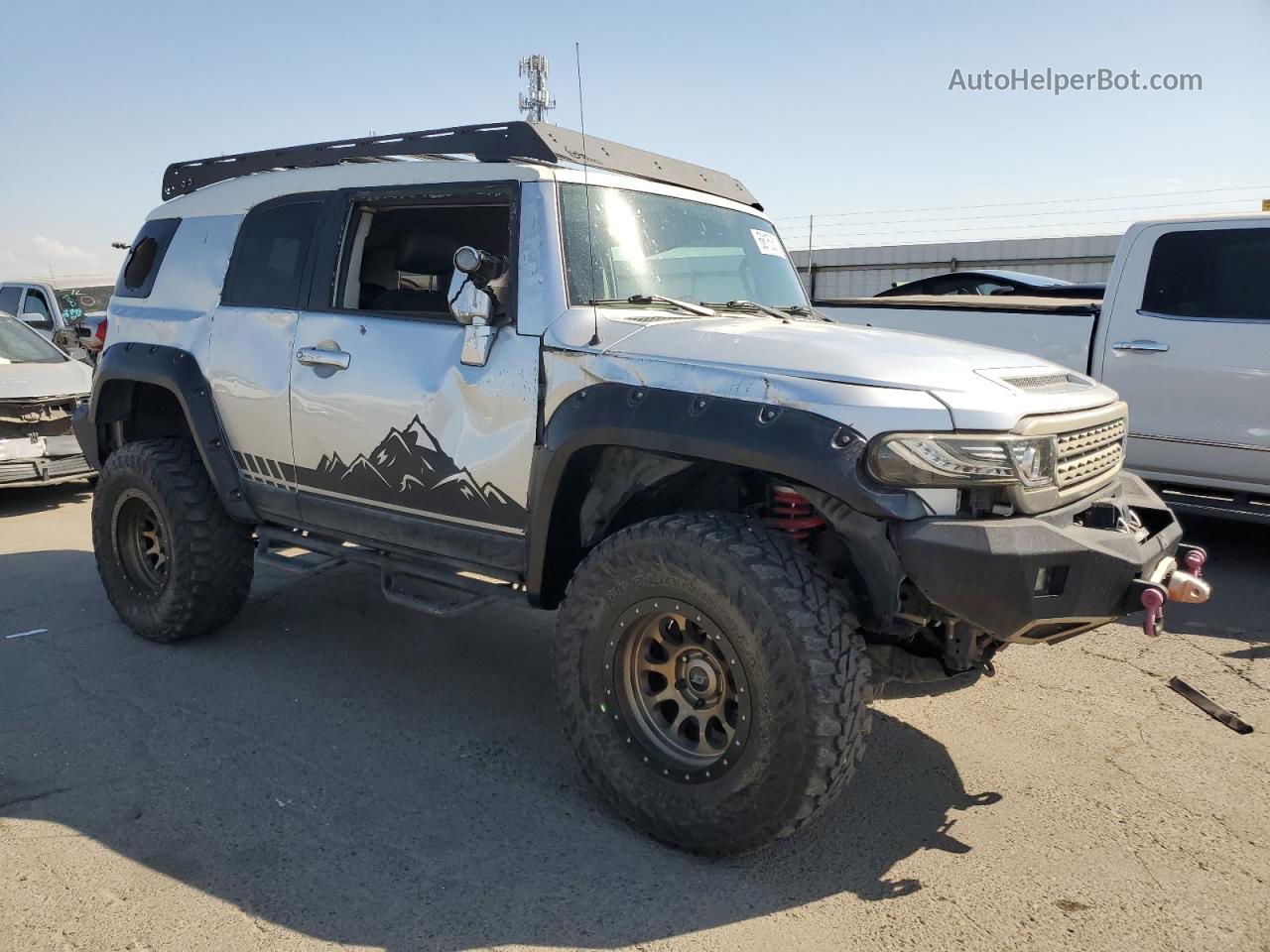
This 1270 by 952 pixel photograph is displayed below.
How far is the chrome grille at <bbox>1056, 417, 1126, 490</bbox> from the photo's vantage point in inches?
116

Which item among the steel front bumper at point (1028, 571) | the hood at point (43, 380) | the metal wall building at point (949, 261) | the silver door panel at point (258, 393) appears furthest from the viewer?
the metal wall building at point (949, 261)

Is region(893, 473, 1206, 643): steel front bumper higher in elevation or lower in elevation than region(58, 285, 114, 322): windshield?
lower

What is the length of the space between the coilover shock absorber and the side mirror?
1.14 metres

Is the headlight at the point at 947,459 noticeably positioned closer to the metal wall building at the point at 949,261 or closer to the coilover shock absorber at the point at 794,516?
the coilover shock absorber at the point at 794,516

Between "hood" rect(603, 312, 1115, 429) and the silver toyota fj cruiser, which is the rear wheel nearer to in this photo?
the silver toyota fj cruiser

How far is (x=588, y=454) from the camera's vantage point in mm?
3297

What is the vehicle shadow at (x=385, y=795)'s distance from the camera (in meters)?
2.73

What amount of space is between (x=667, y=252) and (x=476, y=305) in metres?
0.86

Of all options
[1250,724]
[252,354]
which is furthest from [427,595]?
[1250,724]

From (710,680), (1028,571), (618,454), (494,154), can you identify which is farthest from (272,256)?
(1028,571)

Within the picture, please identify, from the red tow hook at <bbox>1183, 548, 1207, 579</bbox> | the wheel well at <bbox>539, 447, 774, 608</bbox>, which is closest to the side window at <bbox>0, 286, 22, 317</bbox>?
the wheel well at <bbox>539, 447, 774, 608</bbox>

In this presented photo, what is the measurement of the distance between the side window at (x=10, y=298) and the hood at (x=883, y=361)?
11939 millimetres

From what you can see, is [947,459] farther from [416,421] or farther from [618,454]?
[416,421]

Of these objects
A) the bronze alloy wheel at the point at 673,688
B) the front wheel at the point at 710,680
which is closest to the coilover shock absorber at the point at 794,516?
the front wheel at the point at 710,680
